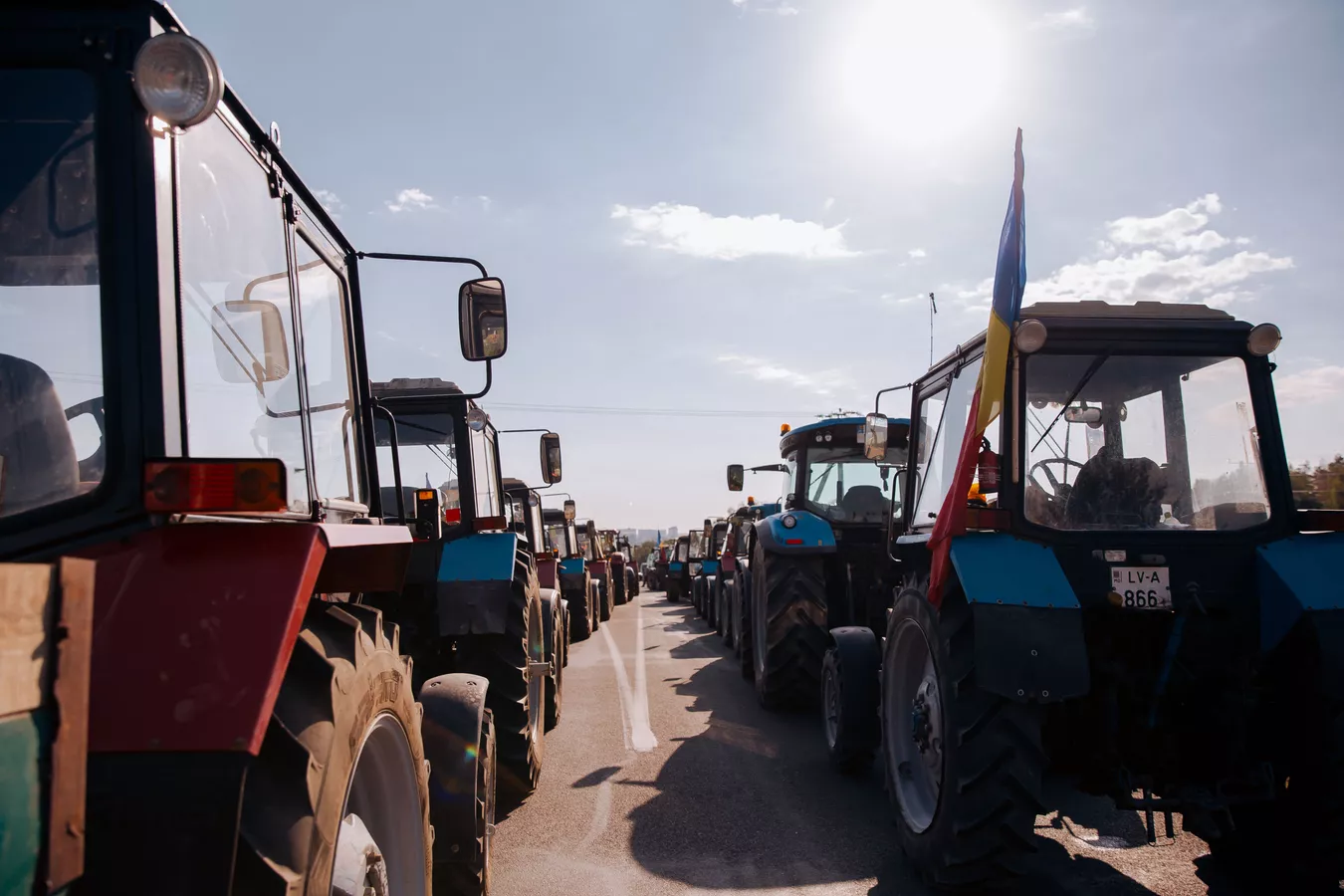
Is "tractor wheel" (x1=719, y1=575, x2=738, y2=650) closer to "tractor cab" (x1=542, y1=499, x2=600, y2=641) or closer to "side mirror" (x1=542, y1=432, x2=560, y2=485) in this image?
"tractor cab" (x1=542, y1=499, x2=600, y2=641)

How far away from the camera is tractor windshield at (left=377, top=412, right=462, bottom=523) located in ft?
19.5

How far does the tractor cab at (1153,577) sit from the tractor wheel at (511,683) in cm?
211

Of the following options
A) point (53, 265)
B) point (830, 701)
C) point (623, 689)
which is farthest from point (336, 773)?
point (623, 689)

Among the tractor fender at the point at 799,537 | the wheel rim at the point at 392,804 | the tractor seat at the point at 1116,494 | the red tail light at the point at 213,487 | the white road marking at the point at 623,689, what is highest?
the red tail light at the point at 213,487

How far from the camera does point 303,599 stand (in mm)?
1763

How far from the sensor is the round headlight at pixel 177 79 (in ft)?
5.75

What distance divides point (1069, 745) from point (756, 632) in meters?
5.27

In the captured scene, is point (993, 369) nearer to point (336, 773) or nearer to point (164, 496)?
point (336, 773)

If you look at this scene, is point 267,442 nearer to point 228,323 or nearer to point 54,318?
point 228,323

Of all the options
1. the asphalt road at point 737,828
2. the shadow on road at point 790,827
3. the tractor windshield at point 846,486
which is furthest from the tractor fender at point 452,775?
the tractor windshield at point 846,486

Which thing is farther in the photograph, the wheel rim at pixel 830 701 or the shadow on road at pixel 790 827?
the wheel rim at pixel 830 701

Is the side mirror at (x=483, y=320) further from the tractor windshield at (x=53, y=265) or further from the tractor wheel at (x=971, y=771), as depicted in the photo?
the tractor wheel at (x=971, y=771)

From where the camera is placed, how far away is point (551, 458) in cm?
805

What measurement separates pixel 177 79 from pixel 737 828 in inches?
178
